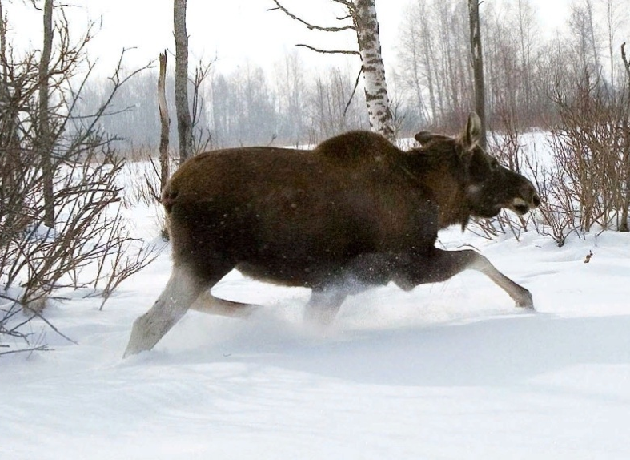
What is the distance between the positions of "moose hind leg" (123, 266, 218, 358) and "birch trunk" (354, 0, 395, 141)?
18.6 ft

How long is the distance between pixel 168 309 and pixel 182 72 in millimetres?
8149

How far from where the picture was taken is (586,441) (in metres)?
2.26

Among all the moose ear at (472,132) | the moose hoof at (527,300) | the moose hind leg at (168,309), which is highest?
the moose ear at (472,132)

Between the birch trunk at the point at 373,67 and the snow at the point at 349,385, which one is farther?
the birch trunk at the point at 373,67

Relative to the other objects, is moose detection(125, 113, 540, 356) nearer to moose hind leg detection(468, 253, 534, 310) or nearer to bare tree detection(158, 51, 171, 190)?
moose hind leg detection(468, 253, 534, 310)

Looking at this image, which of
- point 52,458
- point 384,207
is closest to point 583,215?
point 384,207

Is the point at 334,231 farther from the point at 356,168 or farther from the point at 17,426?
the point at 17,426

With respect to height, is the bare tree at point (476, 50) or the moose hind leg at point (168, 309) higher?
the bare tree at point (476, 50)

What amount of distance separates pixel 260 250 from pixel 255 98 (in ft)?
349

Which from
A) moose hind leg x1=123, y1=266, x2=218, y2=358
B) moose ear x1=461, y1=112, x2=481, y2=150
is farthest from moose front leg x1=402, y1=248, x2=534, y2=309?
moose hind leg x1=123, y1=266, x2=218, y2=358

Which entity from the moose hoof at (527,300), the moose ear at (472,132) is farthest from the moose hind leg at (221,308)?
the moose ear at (472,132)

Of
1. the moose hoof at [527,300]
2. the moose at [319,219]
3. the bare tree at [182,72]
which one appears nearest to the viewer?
the moose at [319,219]

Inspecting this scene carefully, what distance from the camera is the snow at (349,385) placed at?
2.34 m

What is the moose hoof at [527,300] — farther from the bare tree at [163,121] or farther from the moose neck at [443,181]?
the bare tree at [163,121]
